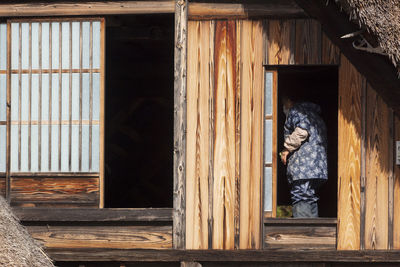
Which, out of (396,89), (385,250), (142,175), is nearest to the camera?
(396,89)

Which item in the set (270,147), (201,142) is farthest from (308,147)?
(201,142)

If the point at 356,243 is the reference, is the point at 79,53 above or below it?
above

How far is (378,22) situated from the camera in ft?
24.4

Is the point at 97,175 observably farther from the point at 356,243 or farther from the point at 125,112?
the point at 125,112

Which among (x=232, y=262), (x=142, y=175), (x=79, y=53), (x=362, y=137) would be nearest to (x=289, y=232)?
(x=232, y=262)

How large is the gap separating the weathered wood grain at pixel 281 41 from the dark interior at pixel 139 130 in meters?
3.93

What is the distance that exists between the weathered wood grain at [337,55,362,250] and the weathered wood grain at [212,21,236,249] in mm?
Result: 1106

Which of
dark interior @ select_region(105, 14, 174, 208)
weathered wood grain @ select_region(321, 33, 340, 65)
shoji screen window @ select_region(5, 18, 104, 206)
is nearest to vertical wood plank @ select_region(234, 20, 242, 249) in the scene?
weathered wood grain @ select_region(321, 33, 340, 65)

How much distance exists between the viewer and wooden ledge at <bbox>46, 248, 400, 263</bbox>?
331 inches

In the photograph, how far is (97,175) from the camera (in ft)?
28.9

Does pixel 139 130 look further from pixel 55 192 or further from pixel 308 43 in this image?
pixel 308 43

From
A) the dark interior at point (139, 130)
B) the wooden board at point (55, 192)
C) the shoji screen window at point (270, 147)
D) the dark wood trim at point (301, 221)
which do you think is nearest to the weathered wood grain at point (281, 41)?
the shoji screen window at point (270, 147)

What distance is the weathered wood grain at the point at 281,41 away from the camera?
8562 millimetres

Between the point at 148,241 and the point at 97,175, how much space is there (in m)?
0.88
